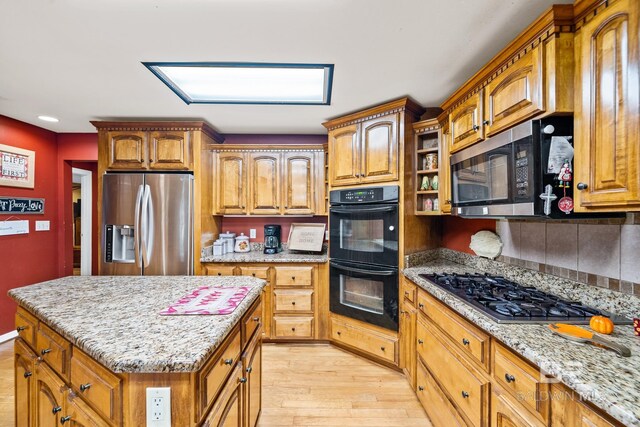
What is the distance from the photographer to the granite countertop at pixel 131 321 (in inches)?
32.1

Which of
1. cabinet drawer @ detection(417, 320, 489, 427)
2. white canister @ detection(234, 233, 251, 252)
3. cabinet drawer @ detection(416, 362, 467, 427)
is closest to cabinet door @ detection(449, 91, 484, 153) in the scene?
cabinet drawer @ detection(417, 320, 489, 427)

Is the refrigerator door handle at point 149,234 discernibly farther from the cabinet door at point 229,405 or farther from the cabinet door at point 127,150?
the cabinet door at point 229,405

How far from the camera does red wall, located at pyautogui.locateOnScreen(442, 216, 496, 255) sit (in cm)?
218

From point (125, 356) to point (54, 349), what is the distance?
24.6 inches

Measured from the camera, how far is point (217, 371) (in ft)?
3.25

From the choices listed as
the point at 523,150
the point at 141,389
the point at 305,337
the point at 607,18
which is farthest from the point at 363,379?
the point at 607,18

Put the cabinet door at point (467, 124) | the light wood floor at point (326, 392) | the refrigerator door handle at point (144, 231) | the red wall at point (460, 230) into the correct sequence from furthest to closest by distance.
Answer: the refrigerator door handle at point (144, 231), the red wall at point (460, 230), the light wood floor at point (326, 392), the cabinet door at point (467, 124)

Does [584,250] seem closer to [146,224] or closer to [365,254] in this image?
[365,254]

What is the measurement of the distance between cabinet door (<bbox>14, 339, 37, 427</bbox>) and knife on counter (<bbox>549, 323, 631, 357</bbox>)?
238 cm

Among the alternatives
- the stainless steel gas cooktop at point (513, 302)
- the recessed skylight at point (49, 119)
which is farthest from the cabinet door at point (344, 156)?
the recessed skylight at point (49, 119)

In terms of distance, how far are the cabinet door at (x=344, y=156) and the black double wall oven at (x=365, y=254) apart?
0.13 metres

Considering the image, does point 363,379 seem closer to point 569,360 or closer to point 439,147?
point 569,360

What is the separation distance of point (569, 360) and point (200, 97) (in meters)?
2.82

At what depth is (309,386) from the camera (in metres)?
2.14
